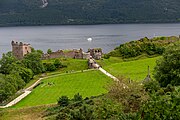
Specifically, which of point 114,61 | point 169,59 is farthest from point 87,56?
point 169,59

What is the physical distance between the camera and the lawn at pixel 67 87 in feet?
187

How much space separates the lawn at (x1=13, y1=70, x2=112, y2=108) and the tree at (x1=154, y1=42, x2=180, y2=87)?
1138 cm

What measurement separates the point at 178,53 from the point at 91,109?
55.5 feet

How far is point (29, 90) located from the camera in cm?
6844

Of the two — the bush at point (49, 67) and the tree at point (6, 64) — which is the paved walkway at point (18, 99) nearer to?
the tree at point (6, 64)

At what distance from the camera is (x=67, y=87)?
64312 mm

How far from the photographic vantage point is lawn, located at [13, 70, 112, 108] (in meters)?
57.1

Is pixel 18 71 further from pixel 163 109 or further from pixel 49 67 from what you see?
pixel 163 109

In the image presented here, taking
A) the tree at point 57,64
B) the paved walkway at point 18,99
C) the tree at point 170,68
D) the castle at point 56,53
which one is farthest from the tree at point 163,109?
the castle at point 56,53

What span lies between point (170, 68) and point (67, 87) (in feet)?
79.0

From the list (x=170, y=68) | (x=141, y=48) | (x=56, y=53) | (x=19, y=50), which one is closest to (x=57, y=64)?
(x=56, y=53)

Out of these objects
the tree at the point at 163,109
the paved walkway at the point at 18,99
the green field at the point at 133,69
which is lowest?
the paved walkway at the point at 18,99

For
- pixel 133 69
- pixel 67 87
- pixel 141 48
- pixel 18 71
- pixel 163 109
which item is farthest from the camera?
pixel 141 48

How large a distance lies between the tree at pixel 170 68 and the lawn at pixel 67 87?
11.4 metres
